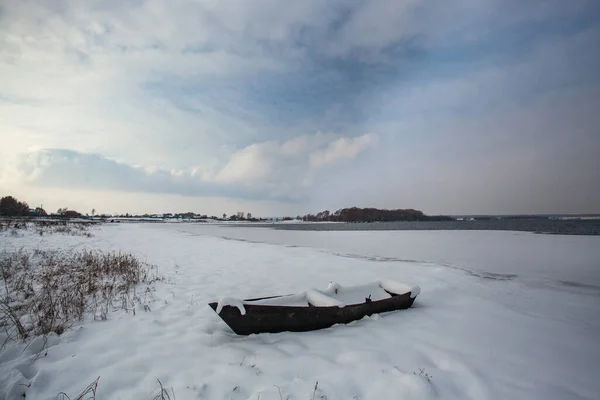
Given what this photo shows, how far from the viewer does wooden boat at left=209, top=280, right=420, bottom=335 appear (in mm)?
5062

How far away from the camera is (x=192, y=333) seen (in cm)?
541

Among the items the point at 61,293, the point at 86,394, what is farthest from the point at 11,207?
the point at 86,394

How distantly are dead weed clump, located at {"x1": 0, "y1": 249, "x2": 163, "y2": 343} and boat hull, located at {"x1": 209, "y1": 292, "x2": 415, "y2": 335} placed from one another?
9.78 feet

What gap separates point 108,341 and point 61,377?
114cm

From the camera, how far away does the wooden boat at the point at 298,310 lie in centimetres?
506

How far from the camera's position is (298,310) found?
215 inches

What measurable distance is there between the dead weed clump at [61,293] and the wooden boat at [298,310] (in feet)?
9.84

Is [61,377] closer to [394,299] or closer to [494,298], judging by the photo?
[394,299]

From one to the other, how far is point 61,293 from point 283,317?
6056 millimetres

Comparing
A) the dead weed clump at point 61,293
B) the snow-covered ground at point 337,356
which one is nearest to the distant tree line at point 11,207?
the dead weed clump at point 61,293

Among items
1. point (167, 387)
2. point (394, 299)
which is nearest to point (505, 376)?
point (394, 299)

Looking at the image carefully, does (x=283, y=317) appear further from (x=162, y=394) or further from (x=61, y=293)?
(x=61, y=293)

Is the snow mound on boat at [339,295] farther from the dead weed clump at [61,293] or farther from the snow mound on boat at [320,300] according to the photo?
the dead weed clump at [61,293]

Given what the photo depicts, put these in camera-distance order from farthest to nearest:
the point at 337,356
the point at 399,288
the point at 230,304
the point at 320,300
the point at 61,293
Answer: the point at 399,288 → the point at 61,293 → the point at 320,300 → the point at 230,304 → the point at 337,356
